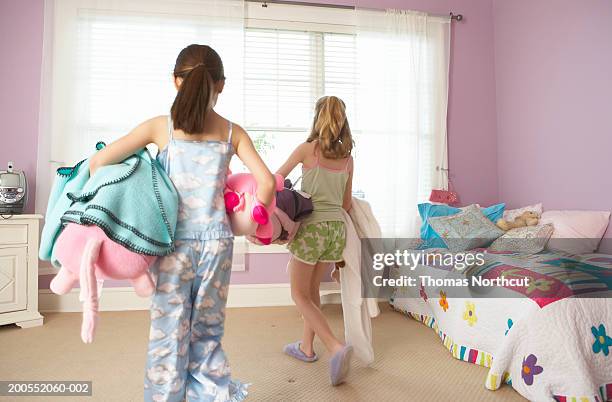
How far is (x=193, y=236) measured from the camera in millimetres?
1263

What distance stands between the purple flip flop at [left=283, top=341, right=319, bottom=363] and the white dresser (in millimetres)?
1777

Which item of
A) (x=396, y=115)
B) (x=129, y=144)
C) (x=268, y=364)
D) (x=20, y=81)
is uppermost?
(x=20, y=81)

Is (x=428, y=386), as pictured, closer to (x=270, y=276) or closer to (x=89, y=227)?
(x=89, y=227)

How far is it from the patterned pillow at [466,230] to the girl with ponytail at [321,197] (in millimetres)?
1234

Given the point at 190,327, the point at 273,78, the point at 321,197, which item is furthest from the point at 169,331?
the point at 273,78

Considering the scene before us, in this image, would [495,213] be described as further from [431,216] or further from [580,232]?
[580,232]

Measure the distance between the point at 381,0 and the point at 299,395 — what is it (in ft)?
10.9

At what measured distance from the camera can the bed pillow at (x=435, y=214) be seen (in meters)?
3.13

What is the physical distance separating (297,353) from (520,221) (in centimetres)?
188

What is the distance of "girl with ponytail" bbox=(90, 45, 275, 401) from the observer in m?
1.23

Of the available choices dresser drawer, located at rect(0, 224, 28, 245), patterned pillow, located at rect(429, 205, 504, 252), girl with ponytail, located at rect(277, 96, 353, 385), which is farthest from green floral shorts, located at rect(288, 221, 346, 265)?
dresser drawer, located at rect(0, 224, 28, 245)

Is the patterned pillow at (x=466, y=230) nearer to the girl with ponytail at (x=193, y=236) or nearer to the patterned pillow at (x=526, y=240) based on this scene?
the patterned pillow at (x=526, y=240)

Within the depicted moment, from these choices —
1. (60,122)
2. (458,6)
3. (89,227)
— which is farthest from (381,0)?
(89,227)

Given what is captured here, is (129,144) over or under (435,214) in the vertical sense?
over
